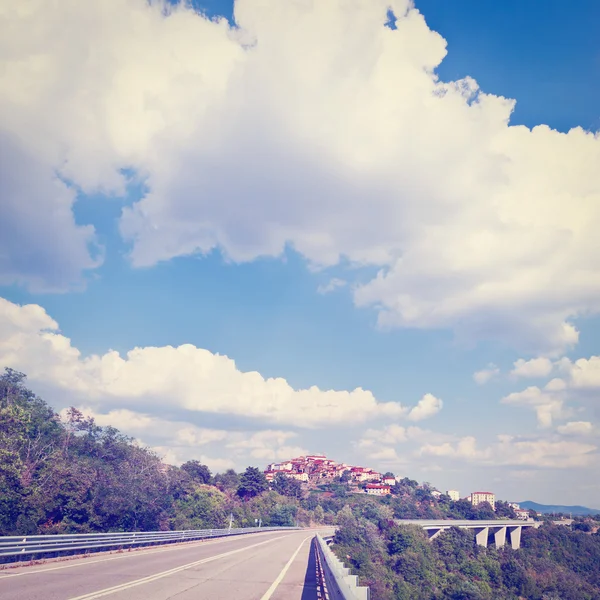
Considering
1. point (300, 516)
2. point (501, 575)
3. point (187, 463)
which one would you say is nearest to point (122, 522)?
point (501, 575)

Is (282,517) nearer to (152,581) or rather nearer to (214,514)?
(214,514)

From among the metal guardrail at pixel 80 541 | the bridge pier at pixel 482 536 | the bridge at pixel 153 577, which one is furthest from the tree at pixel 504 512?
the bridge at pixel 153 577

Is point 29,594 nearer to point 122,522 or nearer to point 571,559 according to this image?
point 122,522

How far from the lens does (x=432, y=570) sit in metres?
69.7

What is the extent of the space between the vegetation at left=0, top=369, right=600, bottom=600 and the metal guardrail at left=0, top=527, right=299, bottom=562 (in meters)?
7.74

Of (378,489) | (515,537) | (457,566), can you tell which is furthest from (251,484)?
(378,489)

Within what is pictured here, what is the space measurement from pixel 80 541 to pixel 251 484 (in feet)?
338

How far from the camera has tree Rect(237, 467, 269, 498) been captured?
118 metres

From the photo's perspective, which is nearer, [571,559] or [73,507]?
[73,507]

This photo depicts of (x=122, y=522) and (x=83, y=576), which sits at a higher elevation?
(x=83, y=576)

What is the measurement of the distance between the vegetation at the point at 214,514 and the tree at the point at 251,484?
0.85ft

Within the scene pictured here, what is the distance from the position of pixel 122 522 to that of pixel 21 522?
15.8 meters

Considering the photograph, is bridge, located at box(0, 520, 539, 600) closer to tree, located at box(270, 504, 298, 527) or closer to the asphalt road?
the asphalt road

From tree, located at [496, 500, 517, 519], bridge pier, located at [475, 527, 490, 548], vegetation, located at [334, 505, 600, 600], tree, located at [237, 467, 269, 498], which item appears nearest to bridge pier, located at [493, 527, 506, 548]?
bridge pier, located at [475, 527, 490, 548]
